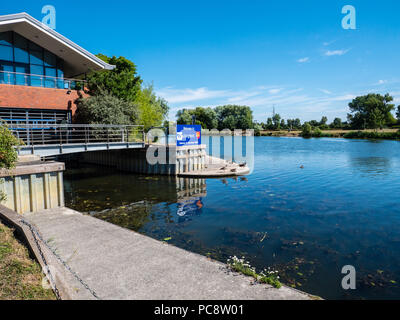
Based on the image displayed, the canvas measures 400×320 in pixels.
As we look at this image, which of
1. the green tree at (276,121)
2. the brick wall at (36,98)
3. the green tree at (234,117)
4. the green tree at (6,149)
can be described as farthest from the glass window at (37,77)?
the green tree at (276,121)

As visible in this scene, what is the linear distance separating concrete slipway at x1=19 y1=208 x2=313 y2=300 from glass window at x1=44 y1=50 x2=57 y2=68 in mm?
21749

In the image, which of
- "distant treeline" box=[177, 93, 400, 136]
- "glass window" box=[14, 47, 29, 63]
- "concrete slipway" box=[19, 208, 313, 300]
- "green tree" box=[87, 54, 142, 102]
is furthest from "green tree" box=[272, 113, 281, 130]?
"concrete slipway" box=[19, 208, 313, 300]

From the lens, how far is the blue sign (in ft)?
81.1

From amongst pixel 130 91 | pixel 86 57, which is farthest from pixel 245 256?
pixel 130 91

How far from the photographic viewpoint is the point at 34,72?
81.5 feet

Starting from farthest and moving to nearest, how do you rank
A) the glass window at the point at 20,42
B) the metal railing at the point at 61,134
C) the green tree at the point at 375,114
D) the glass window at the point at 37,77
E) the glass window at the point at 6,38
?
the green tree at the point at 375,114 → the glass window at the point at 37,77 → the glass window at the point at 20,42 → the glass window at the point at 6,38 → the metal railing at the point at 61,134

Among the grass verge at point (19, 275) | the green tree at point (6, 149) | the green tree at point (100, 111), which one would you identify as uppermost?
the green tree at point (100, 111)

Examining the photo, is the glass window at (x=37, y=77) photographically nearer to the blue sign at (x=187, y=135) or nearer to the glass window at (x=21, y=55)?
the glass window at (x=21, y=55)

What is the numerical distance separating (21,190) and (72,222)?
9.69 ft

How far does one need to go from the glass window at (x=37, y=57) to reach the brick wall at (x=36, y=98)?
10.8 feet

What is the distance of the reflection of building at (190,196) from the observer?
14.7 metres

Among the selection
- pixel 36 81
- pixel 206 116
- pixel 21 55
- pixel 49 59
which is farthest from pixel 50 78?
pixel 206 116

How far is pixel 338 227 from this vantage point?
1220 centimetres
